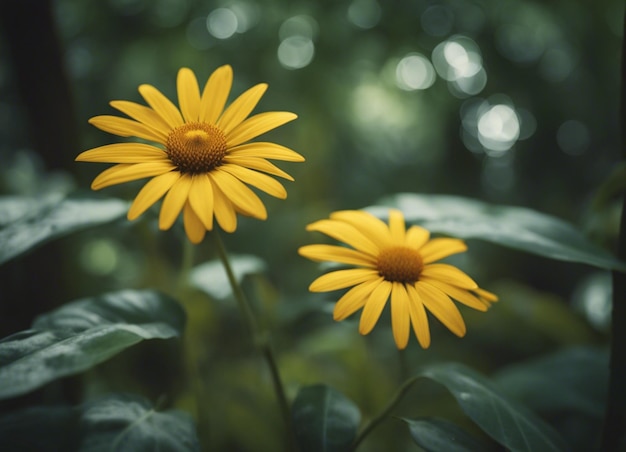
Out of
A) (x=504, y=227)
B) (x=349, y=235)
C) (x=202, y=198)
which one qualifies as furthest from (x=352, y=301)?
(x=504, y=227)

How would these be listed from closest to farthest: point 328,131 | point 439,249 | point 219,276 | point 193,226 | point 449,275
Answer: point 193,226 < point 449,275 < point 439,249 < point 219,276 < point 328,131

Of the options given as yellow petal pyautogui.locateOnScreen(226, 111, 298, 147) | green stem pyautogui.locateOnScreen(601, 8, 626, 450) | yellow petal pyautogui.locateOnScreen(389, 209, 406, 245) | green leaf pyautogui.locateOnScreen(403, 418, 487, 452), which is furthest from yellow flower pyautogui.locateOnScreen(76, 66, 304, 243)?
green stem pyautogui.locateOnScreen(601, 8, 626, 450)

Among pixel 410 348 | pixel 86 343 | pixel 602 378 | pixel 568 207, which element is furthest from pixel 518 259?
pixel 86 343

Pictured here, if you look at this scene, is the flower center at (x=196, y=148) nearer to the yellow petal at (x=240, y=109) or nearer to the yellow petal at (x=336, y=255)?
the yellow petal at (x=240, y=109)

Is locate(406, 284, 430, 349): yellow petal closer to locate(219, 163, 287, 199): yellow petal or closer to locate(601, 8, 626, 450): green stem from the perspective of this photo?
locate(219, 163, 287, 199): yellow petal

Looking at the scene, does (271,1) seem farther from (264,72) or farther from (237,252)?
(237,252)

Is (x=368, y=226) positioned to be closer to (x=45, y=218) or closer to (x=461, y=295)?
(x=461, y=295)

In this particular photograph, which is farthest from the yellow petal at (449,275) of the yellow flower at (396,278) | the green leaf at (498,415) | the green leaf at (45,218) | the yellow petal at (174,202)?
the green leaf at (45,218)
